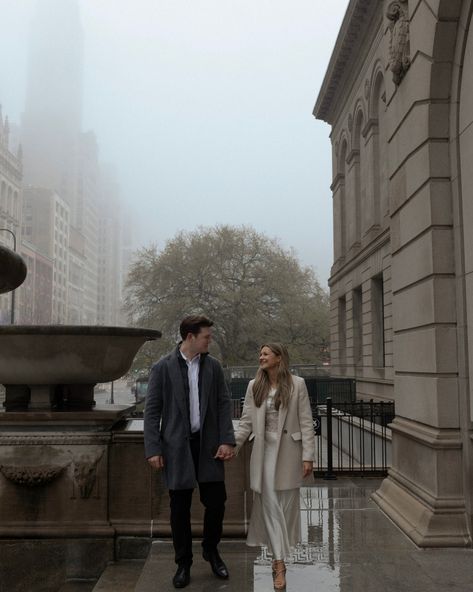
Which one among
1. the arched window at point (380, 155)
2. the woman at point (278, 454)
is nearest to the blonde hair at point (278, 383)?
the woman at point (278, 454)

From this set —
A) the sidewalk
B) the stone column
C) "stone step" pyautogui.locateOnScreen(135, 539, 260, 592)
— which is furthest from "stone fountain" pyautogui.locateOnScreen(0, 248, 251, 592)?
the stone column

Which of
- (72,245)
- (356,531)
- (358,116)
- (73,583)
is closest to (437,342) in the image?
(356,531)

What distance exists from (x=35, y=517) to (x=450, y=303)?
15.4 feet

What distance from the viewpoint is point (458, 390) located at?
6.00 metres

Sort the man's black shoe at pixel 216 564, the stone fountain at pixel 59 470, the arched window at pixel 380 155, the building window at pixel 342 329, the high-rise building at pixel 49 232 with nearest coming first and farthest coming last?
the man's black shoe at pixel 216 564
the stone fountain at pixel 59 470
the arched window at pixel 380 155
the building window at pixel 342 329
the high-rise building at pixel 49 232

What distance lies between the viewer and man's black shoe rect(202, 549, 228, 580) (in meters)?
4.73

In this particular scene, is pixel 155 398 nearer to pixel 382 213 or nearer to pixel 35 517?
pixel 35 517

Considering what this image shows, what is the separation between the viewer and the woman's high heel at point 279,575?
4492mm

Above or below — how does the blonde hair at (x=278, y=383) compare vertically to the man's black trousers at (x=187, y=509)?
above

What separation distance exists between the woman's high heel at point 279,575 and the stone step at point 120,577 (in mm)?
1255

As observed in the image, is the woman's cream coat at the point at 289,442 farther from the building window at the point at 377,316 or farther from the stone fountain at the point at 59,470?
the building window at the point at 377,316

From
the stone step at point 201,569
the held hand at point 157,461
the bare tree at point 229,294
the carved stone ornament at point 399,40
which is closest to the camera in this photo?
the held hand at point 157,461

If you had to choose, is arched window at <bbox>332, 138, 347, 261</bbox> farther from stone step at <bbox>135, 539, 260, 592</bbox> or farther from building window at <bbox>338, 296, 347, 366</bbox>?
stone step at <bbox>135, 539, 260, 592</bbox>

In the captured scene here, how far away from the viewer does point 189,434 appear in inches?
181
